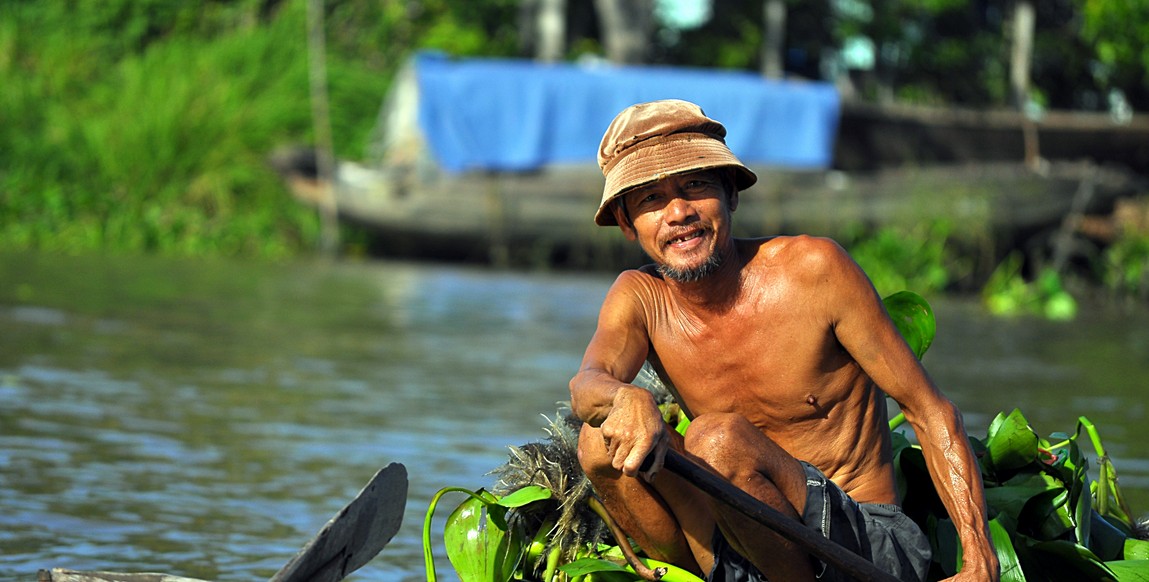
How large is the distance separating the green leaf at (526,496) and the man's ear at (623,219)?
1.85ft

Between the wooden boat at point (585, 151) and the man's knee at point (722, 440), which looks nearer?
the man's knee at point (722, 440)

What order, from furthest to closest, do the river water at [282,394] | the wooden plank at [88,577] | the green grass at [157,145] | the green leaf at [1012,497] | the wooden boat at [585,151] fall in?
the green grass at [157,145], the wooden boat at [585,151], the river water at [282,394], the green leaf at [1012,497], the wooden plank at [88,577]


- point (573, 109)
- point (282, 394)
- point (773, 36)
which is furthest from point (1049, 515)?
point (773, 36)

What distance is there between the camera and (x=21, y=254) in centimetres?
1416

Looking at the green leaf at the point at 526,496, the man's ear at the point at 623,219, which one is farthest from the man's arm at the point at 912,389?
the green leaf at the point at 526,496

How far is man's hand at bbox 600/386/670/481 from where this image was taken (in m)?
2.79

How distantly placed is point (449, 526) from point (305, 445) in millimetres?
2964

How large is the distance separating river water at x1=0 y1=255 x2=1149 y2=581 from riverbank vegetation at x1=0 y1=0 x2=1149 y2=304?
2511 millimetres

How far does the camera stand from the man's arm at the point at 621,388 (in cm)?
280

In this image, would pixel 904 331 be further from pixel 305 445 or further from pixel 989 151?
pixel 989 151

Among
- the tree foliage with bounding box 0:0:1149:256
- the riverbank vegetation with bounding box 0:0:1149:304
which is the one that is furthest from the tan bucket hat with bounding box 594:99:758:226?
the tree foliage with bounding box 0:0:1149:256

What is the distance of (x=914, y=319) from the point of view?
12.5ft

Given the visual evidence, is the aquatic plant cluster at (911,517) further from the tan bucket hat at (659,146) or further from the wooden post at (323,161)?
the wooden post at (323,161)

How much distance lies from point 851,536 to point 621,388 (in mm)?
570
